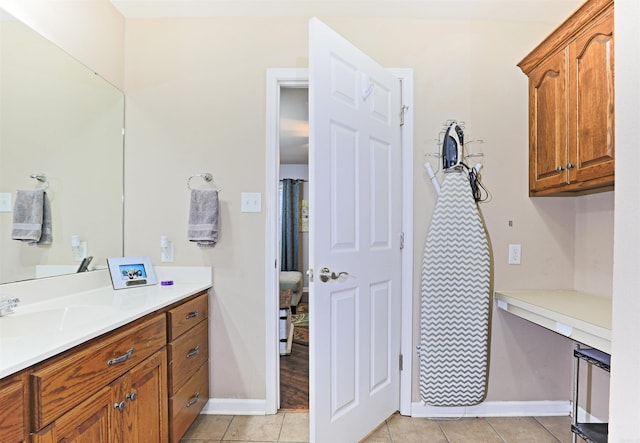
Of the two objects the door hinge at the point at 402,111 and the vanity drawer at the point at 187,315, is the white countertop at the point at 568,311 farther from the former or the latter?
the vanity drawer at the point at 187,315

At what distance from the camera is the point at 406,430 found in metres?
1.95

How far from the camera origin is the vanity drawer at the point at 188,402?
1.63 metres

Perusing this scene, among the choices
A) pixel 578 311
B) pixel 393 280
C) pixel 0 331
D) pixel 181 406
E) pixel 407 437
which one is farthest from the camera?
pixel 393 280

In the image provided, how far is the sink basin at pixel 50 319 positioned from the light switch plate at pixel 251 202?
0.91 m

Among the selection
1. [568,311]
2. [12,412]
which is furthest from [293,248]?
[12,412]

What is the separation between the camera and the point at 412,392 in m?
2.10

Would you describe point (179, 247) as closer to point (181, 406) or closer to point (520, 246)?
point (181, 406)

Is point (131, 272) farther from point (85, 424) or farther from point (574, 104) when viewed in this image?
point (574, 104)

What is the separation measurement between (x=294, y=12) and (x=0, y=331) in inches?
81.8

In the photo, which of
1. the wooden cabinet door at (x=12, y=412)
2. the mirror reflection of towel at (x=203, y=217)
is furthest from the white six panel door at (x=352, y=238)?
the wooden cabinet door at (x=12, y=412)

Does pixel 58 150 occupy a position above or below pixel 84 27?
below

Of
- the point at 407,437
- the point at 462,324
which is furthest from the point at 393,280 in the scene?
the point at 407,437

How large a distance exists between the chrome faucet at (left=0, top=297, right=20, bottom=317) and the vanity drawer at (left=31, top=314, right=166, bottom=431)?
1.63ft

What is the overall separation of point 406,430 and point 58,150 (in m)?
2.37
